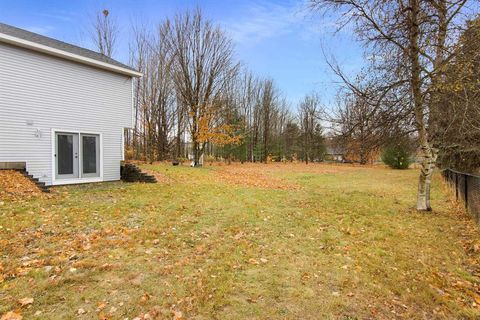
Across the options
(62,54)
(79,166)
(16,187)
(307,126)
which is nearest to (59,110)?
(62,54)

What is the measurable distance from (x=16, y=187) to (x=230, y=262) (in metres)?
7.49

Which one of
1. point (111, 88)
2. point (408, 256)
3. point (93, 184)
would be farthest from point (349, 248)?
point (111, 88)

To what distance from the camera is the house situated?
8.83 metres

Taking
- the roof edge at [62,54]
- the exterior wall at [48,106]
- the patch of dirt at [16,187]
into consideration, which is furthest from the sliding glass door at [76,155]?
the roof edge at [62,54]

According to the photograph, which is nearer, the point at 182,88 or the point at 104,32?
the point at 182,88

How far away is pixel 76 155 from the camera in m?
10.5

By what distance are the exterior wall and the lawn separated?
10.5 feet

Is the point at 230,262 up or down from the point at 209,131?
down

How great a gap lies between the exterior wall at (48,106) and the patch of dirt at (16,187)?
69 cm

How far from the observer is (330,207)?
7727 millimetres

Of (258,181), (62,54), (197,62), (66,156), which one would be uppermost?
(197,62)

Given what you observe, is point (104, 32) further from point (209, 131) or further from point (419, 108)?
point (419, 108)

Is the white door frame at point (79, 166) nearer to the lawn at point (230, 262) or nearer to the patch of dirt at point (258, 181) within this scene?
the lawn at point (230, 262)

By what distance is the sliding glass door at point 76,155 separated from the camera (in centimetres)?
1004
